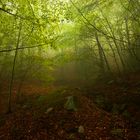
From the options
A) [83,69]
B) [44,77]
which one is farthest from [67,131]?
[83,69]

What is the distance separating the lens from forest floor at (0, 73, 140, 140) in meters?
10.6

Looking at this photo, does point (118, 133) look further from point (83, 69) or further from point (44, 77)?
point (83, 69)

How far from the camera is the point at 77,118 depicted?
11.8 m

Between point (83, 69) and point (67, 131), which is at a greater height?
point (83, 69)

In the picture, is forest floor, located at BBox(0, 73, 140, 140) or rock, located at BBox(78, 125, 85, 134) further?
rock, located at BBox(78, 125, 85, 134)

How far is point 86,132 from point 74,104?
2700mm

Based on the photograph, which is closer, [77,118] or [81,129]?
Result: [81,129]

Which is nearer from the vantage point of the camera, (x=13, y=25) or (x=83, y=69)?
(x=13, y=25)

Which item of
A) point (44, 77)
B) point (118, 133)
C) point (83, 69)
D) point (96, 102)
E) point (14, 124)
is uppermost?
point (83, 69)

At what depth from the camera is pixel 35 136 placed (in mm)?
10875

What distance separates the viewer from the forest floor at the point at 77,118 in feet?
34.8

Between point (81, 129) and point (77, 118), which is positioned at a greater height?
point (77, 118)

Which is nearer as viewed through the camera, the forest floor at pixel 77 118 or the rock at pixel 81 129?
the forest floor at pixel 77 118

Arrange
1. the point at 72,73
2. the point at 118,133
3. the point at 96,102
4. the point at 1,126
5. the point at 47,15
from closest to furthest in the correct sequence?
the point at 118,133
the point at 47,15
the point at 1,126
the point at 96,102
the point at 72,73
